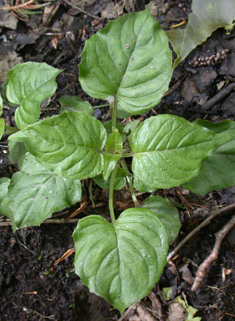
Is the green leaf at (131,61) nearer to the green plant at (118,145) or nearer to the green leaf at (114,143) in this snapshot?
the green plant at (118,145)

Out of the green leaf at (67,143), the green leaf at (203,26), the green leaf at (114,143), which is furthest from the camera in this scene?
the green leaf at (203,26)

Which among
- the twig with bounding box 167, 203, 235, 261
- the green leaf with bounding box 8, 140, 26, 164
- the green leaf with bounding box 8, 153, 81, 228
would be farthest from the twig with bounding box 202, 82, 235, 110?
the green leaf with bounding box 8, 140, 26, 164

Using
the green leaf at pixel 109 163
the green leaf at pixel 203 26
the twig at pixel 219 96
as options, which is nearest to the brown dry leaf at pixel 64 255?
the green leaf at pixel 109 163

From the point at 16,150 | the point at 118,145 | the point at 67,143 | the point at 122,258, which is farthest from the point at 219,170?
the point at 16,150

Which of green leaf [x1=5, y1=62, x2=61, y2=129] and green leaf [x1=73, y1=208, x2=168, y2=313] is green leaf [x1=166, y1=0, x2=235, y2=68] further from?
green leaf [x1=73, y1=208, x2=168, y2=313]

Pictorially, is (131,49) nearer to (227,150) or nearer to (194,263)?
(227,150)

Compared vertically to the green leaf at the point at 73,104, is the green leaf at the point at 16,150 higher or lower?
lower

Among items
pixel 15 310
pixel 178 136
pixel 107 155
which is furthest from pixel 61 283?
pixel 178 136
